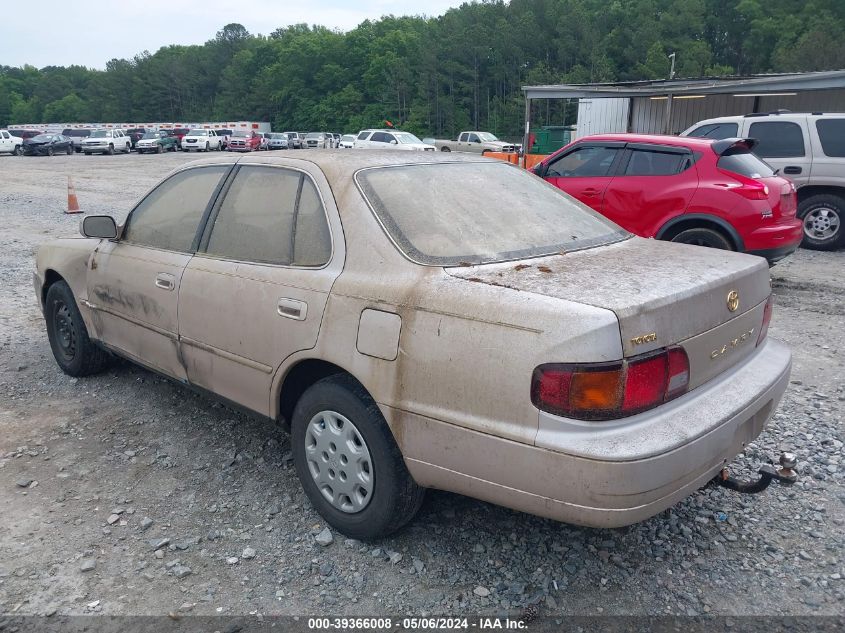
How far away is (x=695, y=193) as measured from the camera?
6812 millimetres

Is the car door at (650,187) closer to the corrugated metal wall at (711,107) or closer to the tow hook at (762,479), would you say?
the tow hook at (762,479)

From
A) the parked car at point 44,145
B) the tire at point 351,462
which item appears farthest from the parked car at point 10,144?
the tire at point 351,462

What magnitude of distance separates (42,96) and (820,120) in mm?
144949

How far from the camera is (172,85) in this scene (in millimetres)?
112688

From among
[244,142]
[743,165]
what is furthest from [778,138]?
[244,142]

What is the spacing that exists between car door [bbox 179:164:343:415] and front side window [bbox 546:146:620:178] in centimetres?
531

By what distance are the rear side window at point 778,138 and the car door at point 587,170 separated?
11.8 ft

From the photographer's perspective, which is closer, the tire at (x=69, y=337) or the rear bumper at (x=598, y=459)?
the rear bumper at (x=598, y=459)

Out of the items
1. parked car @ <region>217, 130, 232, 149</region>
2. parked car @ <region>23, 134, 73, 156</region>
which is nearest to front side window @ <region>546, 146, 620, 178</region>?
parked car @ <region>23, 134, 73, 156</region>

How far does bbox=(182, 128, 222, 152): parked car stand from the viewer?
4762cm

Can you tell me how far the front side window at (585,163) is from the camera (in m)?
7.64

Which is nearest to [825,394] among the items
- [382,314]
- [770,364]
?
[770,364]

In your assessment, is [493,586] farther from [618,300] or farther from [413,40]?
[413,40]

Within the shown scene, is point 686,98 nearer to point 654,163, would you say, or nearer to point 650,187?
point 654,163
